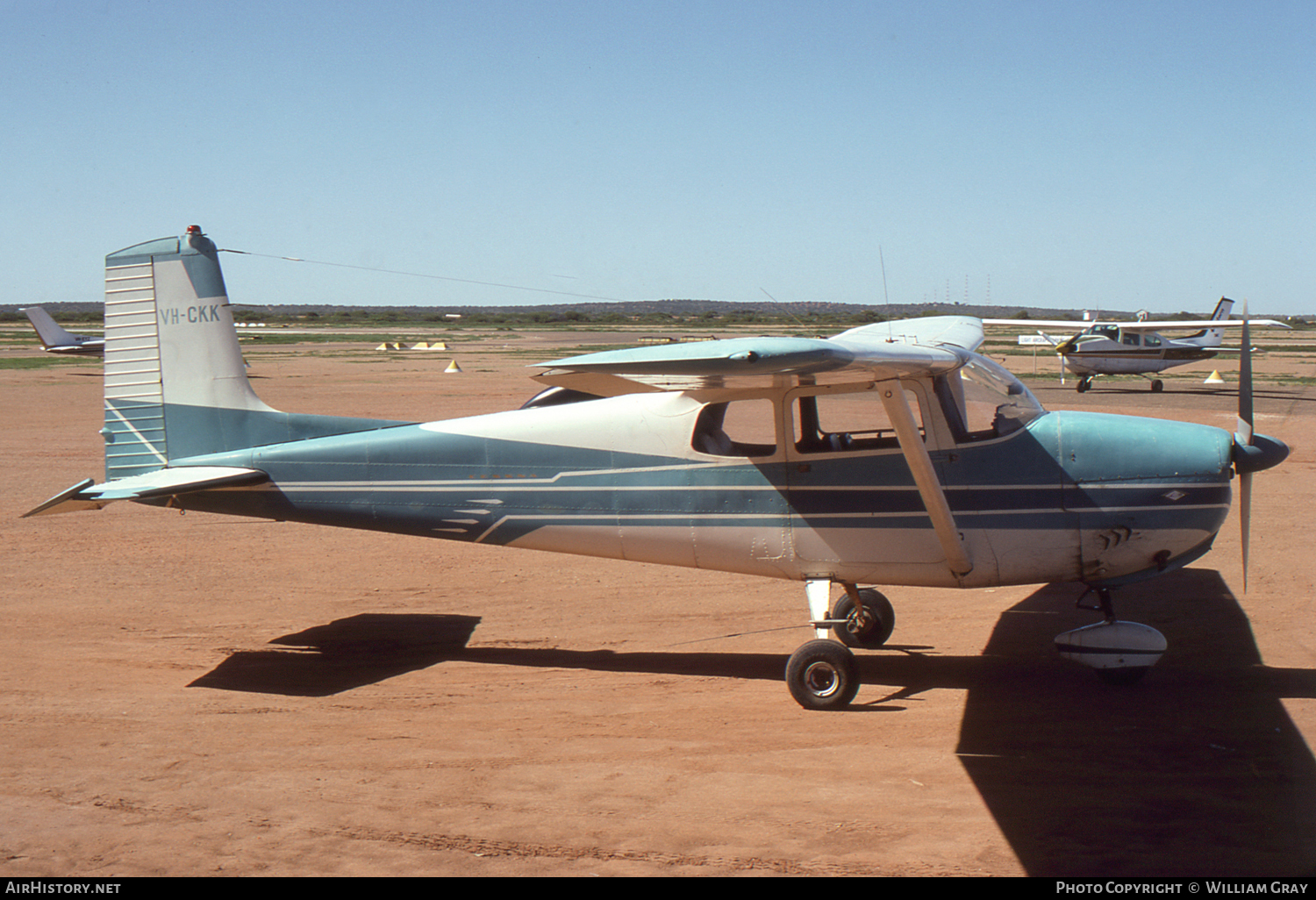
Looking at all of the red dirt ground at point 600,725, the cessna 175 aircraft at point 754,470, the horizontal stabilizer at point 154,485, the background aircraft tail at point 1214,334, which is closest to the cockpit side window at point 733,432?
the cessna 175 aircraft at point 754,470

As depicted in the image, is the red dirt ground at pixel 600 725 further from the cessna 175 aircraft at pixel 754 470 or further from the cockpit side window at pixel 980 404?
the cockpit side window at pixel 980 404

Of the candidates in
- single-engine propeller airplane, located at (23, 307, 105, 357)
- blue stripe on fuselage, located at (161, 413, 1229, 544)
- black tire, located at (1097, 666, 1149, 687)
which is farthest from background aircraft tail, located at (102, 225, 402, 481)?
single-engine propeller airplane, located at (23, 307, 105, 357)

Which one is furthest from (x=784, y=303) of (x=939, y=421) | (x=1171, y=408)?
(x=1171, y=408)

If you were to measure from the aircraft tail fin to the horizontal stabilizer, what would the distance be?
3756 centimetres

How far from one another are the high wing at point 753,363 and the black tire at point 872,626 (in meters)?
2.23

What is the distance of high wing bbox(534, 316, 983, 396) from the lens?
439 cm

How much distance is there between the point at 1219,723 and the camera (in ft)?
20.0

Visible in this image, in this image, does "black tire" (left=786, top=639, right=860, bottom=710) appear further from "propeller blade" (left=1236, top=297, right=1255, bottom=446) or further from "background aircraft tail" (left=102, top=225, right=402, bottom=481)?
"background aircraft tail" (left=102, top=225, right=402, bottom=481)

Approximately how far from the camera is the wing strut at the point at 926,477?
596cm

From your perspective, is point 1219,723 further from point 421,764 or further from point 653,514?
point 421,764

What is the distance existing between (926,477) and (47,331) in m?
44.6

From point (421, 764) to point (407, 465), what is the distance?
249 centimetres

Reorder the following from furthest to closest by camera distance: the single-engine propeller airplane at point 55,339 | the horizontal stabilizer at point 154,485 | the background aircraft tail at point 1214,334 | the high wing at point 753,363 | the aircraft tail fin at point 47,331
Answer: the single-engine propeller airplane at point 55,339, the aircraft tail fin at point 47,331, the background aircraft tail at point 1214,334, the horizontal stabilizer at point 154,485, the high wing at point 753,363

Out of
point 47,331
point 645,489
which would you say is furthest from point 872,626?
point 47,331
